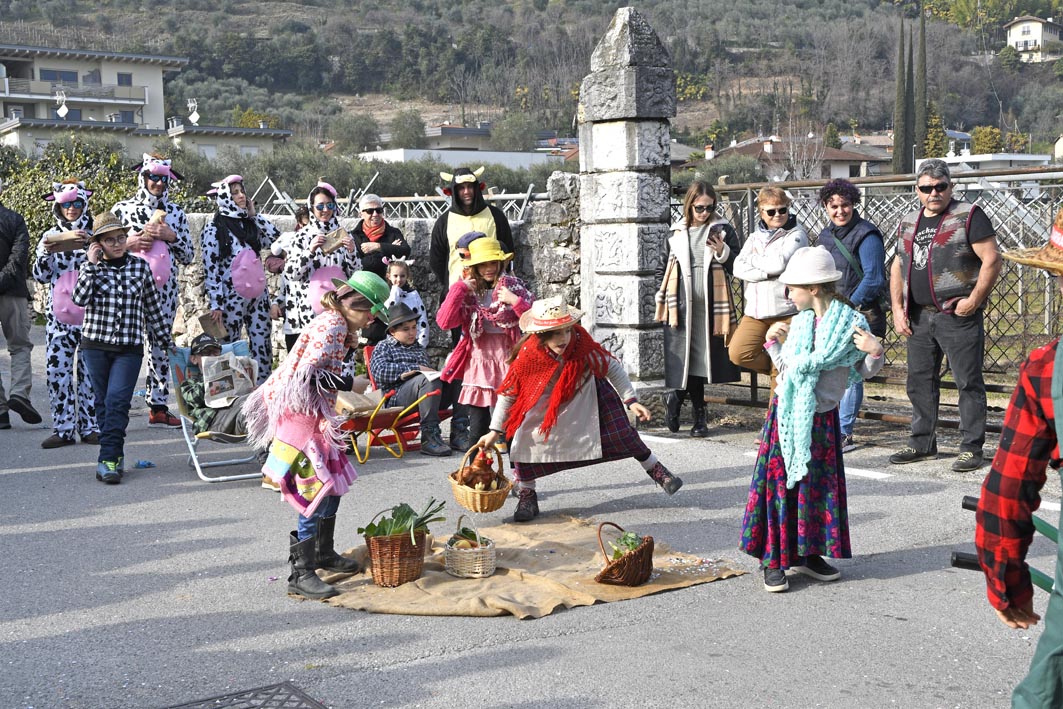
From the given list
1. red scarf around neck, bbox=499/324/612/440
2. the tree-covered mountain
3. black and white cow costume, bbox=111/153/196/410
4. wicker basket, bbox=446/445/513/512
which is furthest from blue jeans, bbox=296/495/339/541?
the tree-covered mountain

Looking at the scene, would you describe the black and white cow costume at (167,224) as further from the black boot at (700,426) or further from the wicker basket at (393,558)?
the wicker basket at (393,558)

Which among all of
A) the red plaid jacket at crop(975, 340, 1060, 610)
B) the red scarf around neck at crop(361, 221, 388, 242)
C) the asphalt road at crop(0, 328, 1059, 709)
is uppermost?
the red scarf around neck at crop(361, 221, 388, 242)

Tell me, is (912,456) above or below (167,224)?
below

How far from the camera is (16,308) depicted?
10234 mm

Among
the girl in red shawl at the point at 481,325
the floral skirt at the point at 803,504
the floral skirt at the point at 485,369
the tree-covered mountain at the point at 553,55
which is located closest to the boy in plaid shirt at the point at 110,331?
the girl in red shawl at the point at 481,325

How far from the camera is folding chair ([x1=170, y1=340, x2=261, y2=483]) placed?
798cm

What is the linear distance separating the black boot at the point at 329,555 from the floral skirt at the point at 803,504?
198 centimetres

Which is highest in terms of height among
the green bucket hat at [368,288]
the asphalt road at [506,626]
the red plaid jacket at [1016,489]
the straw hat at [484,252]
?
the straw hat at [484,252]

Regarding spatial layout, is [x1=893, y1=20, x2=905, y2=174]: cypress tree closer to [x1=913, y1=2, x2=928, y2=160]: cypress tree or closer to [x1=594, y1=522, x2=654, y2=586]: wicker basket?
[x1=913, y1=2, x2=928, y2=160]: cypress tree

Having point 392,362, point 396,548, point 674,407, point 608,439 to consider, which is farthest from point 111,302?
point 674,407

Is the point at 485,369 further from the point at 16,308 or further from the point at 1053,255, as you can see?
the point at 1053,255

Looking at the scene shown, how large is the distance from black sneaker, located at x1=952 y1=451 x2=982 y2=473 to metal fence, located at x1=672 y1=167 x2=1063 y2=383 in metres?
2.64

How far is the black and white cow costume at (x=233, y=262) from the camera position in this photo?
9977mm

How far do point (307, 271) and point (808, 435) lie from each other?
5.10 meters
